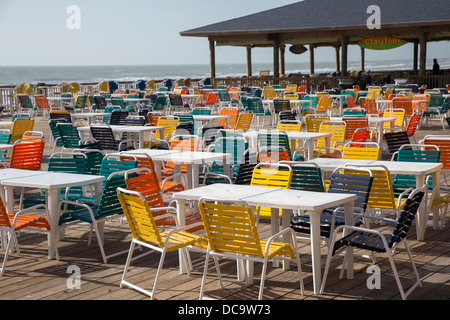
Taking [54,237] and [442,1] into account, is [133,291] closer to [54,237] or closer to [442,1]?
[54,237]

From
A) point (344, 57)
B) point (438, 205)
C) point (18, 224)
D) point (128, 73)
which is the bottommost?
point (438, 205)

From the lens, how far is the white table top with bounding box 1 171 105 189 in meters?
5.12

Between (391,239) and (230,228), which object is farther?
(391,239)

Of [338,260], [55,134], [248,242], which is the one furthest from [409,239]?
[55,134]

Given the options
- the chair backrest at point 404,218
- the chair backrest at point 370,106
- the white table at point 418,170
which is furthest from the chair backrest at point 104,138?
the chair backrest at point 370,106

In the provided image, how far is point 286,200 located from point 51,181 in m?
1.99

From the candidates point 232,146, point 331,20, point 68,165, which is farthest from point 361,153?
point 331,20

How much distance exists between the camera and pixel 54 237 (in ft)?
17.3

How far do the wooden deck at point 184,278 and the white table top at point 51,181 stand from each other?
61 cm

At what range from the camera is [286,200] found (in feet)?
14.4

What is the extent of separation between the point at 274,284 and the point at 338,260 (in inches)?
31.4

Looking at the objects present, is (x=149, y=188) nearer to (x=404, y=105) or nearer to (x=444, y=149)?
(x=444, y=149)

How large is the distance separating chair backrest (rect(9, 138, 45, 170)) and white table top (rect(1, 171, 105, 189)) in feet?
6.66

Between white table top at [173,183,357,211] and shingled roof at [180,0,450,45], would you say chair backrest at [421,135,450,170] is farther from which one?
shingled roof at [180,0,450,45]
